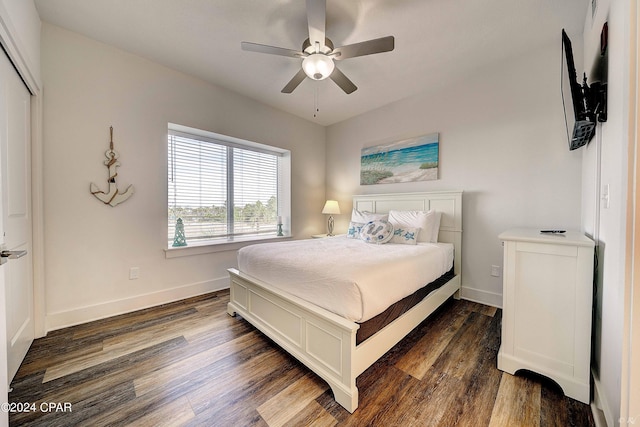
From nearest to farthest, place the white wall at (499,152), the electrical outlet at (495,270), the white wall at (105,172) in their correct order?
the white wall at (105,172)
the white wall at (499,152)
the electrical outlet at (495,270)

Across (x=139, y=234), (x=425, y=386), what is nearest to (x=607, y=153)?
(x=425, y=386)

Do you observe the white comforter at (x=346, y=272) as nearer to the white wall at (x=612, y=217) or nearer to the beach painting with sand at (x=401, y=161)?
the white wall at (x=612, y=217)

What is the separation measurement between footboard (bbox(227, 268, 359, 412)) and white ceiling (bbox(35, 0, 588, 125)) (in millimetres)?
2229

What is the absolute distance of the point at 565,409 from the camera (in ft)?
4.34

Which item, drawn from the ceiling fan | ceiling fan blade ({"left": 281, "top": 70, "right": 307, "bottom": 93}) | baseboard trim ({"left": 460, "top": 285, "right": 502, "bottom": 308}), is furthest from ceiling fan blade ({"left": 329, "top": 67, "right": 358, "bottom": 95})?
baseboard trim ({"left": 460, "top": 285, "right": 502, "bottom": 308})

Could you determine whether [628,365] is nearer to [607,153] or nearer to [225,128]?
[607,153]

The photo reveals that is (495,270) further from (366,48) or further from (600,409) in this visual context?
(366,48)

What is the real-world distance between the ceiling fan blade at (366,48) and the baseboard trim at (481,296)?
270 cm

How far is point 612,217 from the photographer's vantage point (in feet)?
3.90

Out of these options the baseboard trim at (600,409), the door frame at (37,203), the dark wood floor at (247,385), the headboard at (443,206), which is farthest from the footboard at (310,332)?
the headboard at (443,206)

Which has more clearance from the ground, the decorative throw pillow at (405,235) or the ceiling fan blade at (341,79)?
the ceiling fan blade at (341,79)

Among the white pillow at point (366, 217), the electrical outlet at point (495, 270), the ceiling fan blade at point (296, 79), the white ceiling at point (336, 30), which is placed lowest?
the electrical outlet at point (495, 270)

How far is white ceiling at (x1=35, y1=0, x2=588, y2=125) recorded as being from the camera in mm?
1876

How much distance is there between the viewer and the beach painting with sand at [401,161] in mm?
3158
